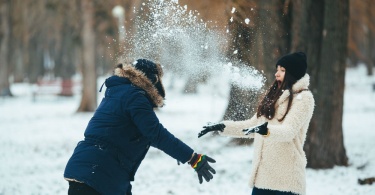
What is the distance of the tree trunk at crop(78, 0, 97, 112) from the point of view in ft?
70.3

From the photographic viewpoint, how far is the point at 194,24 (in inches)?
318

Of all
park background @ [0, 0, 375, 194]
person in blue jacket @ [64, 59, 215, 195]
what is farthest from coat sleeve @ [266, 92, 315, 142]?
park background @ [0, 0, 375, 194]

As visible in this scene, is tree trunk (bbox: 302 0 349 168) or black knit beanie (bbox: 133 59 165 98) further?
tree trunk (bbox: 302 0 349 168)

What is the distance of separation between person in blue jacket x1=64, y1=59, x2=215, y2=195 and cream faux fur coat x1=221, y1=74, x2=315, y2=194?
0.61 m

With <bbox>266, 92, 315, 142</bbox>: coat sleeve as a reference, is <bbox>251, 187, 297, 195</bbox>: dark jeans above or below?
below

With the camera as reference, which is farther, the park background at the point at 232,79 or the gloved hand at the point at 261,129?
the park background at the point at 232,79

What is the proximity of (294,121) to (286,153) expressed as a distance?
0.98ft

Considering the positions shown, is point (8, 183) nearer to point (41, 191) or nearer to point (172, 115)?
point (41, 191)

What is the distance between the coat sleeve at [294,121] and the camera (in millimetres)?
4016

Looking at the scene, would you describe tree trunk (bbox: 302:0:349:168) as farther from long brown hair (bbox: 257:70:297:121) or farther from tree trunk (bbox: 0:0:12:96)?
tree trunk (bbox: 0:0:12:96)

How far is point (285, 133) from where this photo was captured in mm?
4031

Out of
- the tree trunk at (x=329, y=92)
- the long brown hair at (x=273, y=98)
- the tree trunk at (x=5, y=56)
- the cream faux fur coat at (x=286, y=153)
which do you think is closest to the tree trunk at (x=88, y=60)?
the tree trunk at (x=5, y=56)

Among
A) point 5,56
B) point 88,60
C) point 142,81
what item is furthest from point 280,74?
point 5,56

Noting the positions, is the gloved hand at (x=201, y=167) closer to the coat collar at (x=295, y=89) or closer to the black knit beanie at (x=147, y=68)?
the black knit beanie at (x=147, y=68)
